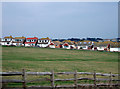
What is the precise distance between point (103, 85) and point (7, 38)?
11388cm

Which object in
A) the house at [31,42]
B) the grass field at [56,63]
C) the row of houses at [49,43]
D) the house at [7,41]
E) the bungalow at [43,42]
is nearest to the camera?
the grass field at [56,63]

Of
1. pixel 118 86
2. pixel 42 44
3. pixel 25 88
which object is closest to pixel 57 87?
pixel 25 88

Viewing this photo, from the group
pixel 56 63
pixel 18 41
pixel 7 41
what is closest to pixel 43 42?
pixel 18 41

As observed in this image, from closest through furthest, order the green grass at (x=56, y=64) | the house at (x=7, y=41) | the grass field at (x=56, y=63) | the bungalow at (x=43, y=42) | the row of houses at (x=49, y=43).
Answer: the green grass at (x=56, y=64) < the grass field at (x=56, y=63) < the row of houses at (x=49, y=43) < the bungalow at (x=43, y=42) < the house at (x=7, y=41)

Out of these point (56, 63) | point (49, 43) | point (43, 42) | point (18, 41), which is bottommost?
point (56, 63)

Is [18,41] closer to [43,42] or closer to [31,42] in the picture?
[31,42]

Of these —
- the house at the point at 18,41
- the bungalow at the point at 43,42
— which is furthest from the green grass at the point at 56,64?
the house at the point at 18,41

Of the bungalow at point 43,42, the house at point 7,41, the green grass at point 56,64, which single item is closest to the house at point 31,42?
the bungalow at point 43,42

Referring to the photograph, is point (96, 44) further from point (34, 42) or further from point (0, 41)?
point (0, 41)

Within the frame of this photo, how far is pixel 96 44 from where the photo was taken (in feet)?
341

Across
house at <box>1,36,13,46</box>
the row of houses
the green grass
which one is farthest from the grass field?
house at <box>1,36,13,46</box>

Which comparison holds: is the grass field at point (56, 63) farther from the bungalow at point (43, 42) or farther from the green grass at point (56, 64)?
the bungalow at point (43, 42)

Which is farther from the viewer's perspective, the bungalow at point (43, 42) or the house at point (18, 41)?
the house at point (18, 41)

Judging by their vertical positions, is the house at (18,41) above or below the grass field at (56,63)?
above
